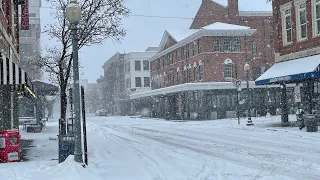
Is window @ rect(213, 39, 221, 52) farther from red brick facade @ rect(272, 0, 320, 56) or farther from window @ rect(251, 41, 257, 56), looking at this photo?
red brick facade @ rect(272, 0, 320, 56)

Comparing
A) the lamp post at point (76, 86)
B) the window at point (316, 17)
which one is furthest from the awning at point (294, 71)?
the lamp post at point (76, 86)

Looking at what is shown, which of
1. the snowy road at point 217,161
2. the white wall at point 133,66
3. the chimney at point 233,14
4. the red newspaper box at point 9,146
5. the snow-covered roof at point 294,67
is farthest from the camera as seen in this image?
the white wall at point 133,66

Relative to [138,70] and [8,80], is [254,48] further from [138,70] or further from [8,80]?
[8,80]

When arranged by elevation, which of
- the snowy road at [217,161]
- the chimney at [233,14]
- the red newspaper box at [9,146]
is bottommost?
the snowy road at [217,161]

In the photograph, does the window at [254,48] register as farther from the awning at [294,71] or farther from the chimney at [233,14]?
the awning at [294,71]

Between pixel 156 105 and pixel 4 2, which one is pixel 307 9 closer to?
pixel 4 2

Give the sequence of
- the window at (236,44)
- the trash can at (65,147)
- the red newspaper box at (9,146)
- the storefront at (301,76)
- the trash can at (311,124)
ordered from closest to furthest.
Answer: the trash can at (65,147) < the red newspaper box at (9,146) < the trash can at (311,124) < the storefront at (301,76) < the window at (236,44)

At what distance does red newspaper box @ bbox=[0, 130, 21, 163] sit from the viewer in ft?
43.0

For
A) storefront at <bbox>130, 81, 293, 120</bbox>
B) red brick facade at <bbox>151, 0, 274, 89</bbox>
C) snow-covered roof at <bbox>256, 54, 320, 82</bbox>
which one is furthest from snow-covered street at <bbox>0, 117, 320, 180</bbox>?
red brick facade at <bbox>151, 0, 274, 89</bbox>

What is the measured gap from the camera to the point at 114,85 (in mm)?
95750

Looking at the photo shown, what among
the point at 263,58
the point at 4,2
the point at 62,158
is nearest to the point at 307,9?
the point at 4,2

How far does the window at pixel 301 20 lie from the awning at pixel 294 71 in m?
1.50

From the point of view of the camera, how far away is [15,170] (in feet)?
36.8

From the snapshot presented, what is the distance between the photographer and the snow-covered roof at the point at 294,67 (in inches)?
941
